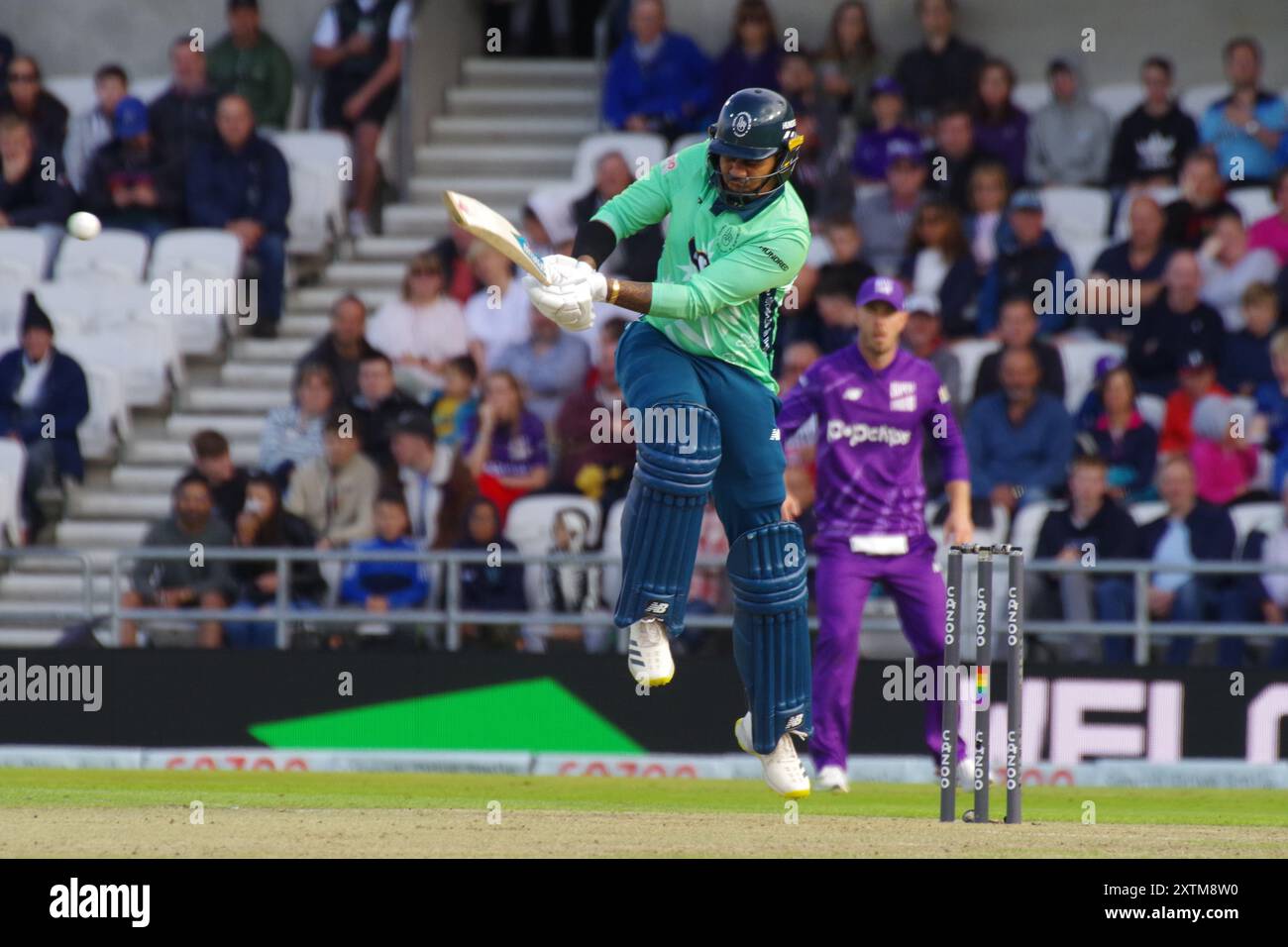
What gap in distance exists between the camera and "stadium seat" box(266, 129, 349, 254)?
17.7 meters

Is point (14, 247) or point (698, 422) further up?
point (14, 247)

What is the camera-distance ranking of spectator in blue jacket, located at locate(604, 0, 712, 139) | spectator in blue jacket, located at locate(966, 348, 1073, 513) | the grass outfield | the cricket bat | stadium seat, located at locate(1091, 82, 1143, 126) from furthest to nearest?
stadium seat, located at locate(1091, 82, 1143, 126) < spectator in blue jacket, located at locate(604, 0, 712, 139) < spectator in blue jacket, located at locate(966, 348, 1073, 513) < the grass outfield < the cricket bat

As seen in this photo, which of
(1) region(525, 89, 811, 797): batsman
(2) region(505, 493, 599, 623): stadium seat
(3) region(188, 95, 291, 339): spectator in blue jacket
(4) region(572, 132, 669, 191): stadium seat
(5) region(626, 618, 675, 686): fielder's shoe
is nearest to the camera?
(1) region(525, 89, 811, 797): batsman

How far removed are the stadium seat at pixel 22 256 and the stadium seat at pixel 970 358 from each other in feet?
23.7

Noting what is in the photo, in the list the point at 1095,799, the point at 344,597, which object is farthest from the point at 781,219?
the point at 344,597

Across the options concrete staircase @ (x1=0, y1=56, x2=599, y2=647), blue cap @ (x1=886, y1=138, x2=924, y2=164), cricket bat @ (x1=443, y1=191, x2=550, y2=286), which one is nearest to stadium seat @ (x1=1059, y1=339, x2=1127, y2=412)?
blue cap @ (x1=886, y1=138, x2=924, y2=164)

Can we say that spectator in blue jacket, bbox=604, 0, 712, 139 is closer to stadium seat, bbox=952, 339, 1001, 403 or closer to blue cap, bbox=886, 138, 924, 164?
blue cap, bbox=886, 138, 924, 164

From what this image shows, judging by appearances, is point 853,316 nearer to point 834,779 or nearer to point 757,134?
point 834,779

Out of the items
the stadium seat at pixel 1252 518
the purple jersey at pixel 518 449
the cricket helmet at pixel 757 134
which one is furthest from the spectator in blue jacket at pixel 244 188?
the cricket helmet at pixel 757 134

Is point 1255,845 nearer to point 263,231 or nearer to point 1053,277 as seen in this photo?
point 1053,277

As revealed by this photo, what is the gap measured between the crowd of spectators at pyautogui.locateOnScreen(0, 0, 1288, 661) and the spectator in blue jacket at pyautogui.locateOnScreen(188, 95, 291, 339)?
24 millimetres

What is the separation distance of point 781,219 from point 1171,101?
878 centimetres

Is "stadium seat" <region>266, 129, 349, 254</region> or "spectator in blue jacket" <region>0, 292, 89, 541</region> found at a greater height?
"stadium seat" <region>266, 129, 349, 254</region>

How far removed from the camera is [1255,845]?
841 cm
